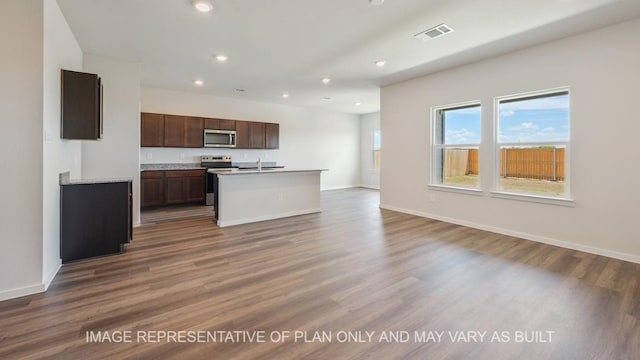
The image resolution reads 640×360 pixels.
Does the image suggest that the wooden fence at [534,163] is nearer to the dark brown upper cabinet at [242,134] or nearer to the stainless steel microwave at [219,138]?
the dark brown upper cabinet at [242,134]

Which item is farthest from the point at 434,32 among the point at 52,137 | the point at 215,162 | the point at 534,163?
the point at 215,162

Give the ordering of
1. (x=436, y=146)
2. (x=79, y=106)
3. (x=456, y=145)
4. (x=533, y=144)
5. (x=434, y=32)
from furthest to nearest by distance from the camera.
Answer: (x=436, y=146), (x=456, y=145), (x=533, y=144), (x=434, y=32), (x=79, y=106)

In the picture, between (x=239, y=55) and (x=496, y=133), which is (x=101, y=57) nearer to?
(x=239, y=55)

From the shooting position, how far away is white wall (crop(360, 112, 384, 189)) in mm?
9945

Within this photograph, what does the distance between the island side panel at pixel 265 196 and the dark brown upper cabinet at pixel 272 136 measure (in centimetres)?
258

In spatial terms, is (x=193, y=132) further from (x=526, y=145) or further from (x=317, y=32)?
(x=526, y=145)

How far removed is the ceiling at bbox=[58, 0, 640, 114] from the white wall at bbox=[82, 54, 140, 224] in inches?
8.5

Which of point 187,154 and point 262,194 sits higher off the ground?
point 187,154

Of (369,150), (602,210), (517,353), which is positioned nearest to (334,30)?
(517,353)

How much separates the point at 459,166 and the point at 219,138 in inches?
211

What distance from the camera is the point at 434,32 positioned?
11.5 ft

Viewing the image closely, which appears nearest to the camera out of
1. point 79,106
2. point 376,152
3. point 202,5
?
point 202,5

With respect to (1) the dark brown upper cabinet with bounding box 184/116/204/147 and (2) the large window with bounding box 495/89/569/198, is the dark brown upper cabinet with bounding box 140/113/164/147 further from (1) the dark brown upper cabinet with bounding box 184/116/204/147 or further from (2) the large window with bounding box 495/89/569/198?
(2) the large window with bounding box 495/89/569/198

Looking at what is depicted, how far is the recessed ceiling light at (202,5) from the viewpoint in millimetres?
2861
